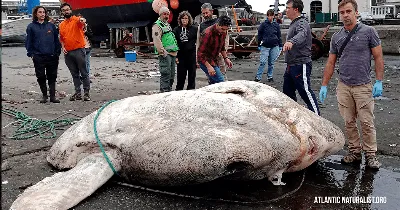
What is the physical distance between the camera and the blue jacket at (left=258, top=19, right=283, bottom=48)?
1114 centimetres

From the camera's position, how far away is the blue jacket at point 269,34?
11.1m

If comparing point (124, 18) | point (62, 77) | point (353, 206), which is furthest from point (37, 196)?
point (124, 18)

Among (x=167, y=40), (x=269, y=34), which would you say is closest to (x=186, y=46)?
(x=167, y=40)

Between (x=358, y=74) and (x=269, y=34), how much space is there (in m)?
6.76

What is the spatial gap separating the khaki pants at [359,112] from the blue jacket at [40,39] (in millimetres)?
5686

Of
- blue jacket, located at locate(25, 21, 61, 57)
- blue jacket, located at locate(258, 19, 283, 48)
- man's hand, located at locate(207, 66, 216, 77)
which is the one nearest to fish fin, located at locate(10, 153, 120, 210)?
man's hand, located at locate(207, 66, 216, 77)

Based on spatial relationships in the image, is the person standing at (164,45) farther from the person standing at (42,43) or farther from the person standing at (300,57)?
the person standing at (300,57)

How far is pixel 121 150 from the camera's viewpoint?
4020mm

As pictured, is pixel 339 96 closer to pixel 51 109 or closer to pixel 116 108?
pixel 116 108

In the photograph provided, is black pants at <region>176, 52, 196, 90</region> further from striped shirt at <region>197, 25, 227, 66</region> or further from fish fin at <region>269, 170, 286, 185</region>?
fish fin at <region>269, 170, 286, 185</region>

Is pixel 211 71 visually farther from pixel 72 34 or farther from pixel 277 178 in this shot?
pixel 277 178

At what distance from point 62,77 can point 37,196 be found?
945cm

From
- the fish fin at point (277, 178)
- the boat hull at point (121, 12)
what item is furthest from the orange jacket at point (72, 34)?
the boat hull at point (121, 12)

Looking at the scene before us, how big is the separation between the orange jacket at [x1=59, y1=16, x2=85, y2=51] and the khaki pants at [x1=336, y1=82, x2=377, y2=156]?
5521mm
